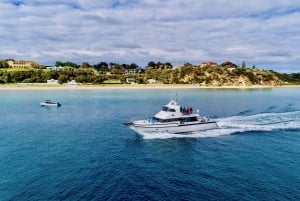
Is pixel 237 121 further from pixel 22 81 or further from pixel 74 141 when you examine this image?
pixel 22 81

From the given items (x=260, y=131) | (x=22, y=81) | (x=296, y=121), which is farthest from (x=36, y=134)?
(x=22, y=81)

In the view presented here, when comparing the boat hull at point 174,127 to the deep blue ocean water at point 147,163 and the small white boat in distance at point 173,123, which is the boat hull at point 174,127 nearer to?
the small white boat in distance at point 173,123

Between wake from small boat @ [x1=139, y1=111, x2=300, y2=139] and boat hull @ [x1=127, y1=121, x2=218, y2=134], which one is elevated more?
boat hull @ [x1=127, y1=121, x2=218, y2=134]

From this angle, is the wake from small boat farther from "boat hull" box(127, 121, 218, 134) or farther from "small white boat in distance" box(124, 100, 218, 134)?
"small white boat in distance" box(124, 100, 218, 134)

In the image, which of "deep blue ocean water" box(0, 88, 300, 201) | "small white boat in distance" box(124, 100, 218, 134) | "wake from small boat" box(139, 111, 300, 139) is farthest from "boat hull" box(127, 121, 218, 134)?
"deep blue ocean water" box(0, 88, 300, 201)

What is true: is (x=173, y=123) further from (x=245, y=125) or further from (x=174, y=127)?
(x=245, y=125)

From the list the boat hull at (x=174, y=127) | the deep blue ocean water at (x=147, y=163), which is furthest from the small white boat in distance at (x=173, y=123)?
the deep blue ocean water at (x=147, y=163)
